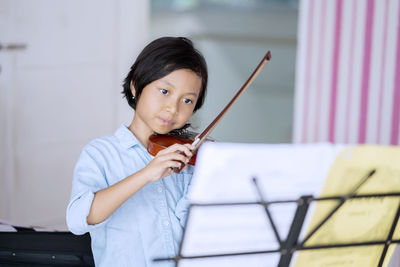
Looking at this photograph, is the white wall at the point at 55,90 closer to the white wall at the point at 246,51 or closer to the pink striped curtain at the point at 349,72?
the pink striped curtain at the point at 349,72

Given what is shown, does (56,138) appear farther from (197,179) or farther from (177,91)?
(197,179)

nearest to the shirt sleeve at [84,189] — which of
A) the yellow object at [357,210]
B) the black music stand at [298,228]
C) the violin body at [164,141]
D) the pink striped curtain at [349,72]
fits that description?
the violin body at [164,141]

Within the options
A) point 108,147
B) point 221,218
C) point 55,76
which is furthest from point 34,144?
point 221,218

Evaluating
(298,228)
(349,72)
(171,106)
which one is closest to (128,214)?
(171,106)

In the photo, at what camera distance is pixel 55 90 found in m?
2.45

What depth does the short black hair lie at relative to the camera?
120 centimetres

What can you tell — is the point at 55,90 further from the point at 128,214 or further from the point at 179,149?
the point at 179,149

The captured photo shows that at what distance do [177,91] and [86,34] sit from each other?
146 centimetres

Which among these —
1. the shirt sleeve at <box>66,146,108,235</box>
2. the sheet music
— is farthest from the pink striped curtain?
the sheet music

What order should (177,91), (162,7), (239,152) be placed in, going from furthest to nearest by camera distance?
(162,7) → (177,91) → (239,152)

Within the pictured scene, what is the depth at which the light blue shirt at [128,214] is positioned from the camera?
3.77 feet

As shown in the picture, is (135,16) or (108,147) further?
(135,16)

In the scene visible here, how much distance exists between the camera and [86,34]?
8.36 ft

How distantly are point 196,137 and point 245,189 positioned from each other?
0.35m
